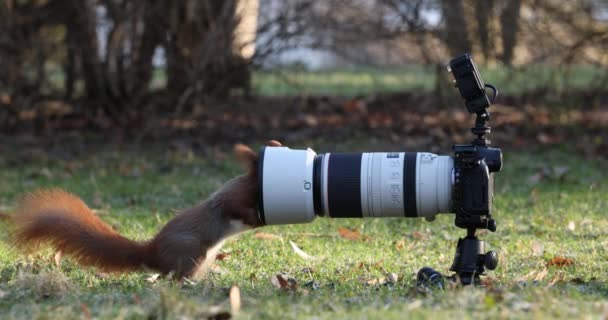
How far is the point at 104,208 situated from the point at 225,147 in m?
2.96

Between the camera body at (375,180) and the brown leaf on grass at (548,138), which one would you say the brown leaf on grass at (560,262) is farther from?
the brown leaf on grass at (548,138)

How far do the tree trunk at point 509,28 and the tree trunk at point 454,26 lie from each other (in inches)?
19.7

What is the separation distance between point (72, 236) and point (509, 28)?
6776 mm

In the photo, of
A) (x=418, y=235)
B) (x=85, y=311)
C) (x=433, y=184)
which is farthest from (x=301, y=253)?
(x=85, y=311)

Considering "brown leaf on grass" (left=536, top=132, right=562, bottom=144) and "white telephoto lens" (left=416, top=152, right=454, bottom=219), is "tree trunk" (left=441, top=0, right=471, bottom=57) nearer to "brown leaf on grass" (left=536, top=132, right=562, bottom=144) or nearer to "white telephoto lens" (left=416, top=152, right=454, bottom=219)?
"brown leaf on grass" (left=536, top=132, right=562, bottom=144)

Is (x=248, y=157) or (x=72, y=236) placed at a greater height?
(x=248, y=157)

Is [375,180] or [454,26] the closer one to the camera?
[375,180]

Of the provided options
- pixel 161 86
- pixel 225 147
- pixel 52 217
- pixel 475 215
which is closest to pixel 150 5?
pixel 161 86

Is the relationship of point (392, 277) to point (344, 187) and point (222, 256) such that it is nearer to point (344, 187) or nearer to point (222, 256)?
point (344, 187)

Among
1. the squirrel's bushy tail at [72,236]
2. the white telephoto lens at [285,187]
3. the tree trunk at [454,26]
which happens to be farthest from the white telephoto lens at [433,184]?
the tree trunk at [454,26]

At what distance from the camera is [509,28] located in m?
10.0

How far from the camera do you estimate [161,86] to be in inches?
397

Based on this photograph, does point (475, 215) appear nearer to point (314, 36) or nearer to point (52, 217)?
point (52, 217)

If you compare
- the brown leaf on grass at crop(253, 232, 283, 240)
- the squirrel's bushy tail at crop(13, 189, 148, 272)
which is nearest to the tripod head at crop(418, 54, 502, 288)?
the squirrel's bushy tail at crop(13, 189, 148, 272)
